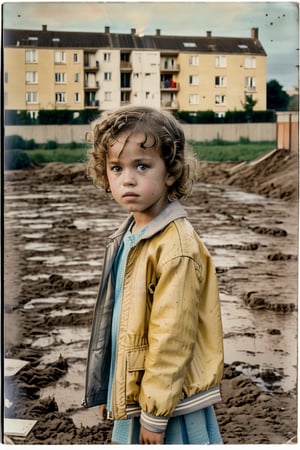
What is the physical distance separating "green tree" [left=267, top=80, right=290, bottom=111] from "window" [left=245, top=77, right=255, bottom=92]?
0.05 m

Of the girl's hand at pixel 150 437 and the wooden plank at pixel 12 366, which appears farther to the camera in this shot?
the wooden plank at pixel 12 366

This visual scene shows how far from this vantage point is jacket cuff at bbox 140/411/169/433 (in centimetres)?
255

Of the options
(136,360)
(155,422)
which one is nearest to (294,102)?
(136,360)

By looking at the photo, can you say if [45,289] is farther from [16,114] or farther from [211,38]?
[211,38]

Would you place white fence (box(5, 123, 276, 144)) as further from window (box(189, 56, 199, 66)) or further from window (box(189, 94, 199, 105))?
window (box(189, 56, 199, 66))

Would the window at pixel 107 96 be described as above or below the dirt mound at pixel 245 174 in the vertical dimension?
above

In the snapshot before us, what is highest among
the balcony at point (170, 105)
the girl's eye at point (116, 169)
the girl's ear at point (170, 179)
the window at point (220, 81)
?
the window at point (220, 81)

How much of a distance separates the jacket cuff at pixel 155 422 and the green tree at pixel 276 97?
45.9 inches

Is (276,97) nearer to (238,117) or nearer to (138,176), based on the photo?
(238,117)

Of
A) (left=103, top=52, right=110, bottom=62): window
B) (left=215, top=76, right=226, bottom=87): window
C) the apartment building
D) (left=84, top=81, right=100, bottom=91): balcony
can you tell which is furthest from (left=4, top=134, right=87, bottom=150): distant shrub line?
(left=215, top=76, right=226, bottom=87): window

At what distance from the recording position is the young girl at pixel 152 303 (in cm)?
255

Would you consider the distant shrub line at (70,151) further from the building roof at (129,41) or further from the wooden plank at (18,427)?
the wooden plank at (18,427)

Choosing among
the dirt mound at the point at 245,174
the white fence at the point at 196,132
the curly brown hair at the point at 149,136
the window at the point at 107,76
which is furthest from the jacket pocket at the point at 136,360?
the window at the point at 107,76

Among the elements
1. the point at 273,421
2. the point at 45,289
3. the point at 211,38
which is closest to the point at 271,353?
the point at 273,421
